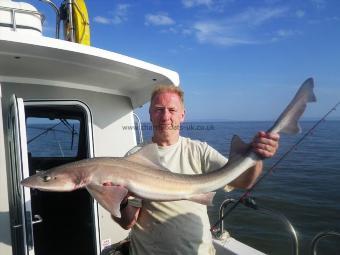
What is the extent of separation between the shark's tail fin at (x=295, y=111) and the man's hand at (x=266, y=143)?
5 cm

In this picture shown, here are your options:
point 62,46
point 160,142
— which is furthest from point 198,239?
point 62,46

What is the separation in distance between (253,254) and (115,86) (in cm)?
327

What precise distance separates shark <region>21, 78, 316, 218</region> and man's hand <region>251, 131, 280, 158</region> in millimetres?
53

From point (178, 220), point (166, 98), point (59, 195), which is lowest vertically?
point (59, 195)

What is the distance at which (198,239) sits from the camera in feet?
10.5

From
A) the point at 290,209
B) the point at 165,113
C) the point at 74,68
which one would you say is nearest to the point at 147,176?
the point at 165,113

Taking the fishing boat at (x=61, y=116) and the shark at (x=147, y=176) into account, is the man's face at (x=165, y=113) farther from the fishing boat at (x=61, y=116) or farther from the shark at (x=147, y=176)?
the fishing boat at (x=61, y=116)

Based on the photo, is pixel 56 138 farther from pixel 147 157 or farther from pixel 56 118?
pixel 147 157

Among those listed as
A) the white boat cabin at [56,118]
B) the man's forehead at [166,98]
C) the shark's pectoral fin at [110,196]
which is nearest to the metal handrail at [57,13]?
the white boat cabin at [56,118]

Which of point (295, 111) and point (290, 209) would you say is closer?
point (295, 111)

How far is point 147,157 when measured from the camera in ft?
9.82

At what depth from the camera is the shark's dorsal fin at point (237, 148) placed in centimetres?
292

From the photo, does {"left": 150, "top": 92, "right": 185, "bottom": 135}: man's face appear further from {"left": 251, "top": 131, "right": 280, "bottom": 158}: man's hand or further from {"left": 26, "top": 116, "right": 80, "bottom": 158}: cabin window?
{"left": 26, "top": 116, "right": 80, "bottom": 158}: cabin window

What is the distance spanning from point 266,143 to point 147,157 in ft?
3.07
